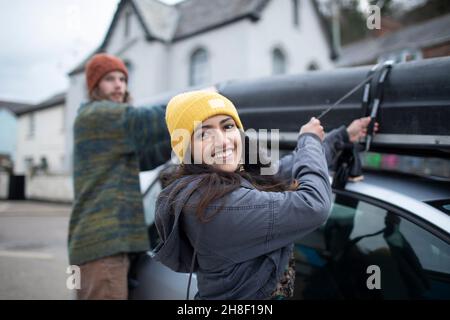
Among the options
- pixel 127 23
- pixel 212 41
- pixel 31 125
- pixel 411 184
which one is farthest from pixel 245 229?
pixel 31 125

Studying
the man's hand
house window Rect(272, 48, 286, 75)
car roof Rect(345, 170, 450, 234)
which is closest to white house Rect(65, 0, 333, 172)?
house window Rect(272, 48, 286, 75)

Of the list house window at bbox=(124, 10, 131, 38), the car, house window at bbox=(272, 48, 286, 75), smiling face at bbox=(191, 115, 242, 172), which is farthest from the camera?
house window at bbox=(124, 10, 131, 38)

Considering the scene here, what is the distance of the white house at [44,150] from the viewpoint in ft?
54.5

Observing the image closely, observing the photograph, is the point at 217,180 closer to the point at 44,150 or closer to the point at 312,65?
the point at 312,65

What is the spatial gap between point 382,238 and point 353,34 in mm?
36720

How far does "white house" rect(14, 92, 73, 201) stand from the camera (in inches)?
655

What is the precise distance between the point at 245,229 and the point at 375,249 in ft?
3.96

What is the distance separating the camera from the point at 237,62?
13000mm

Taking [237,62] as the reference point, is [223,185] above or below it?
below

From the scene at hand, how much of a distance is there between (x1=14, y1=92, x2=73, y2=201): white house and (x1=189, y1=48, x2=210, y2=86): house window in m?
7.20

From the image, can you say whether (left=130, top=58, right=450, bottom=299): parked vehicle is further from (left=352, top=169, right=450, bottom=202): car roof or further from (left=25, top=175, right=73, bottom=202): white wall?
(left=25, top=175, right=73, bottom=202): white wall

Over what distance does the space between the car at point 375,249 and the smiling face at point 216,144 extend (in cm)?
49
